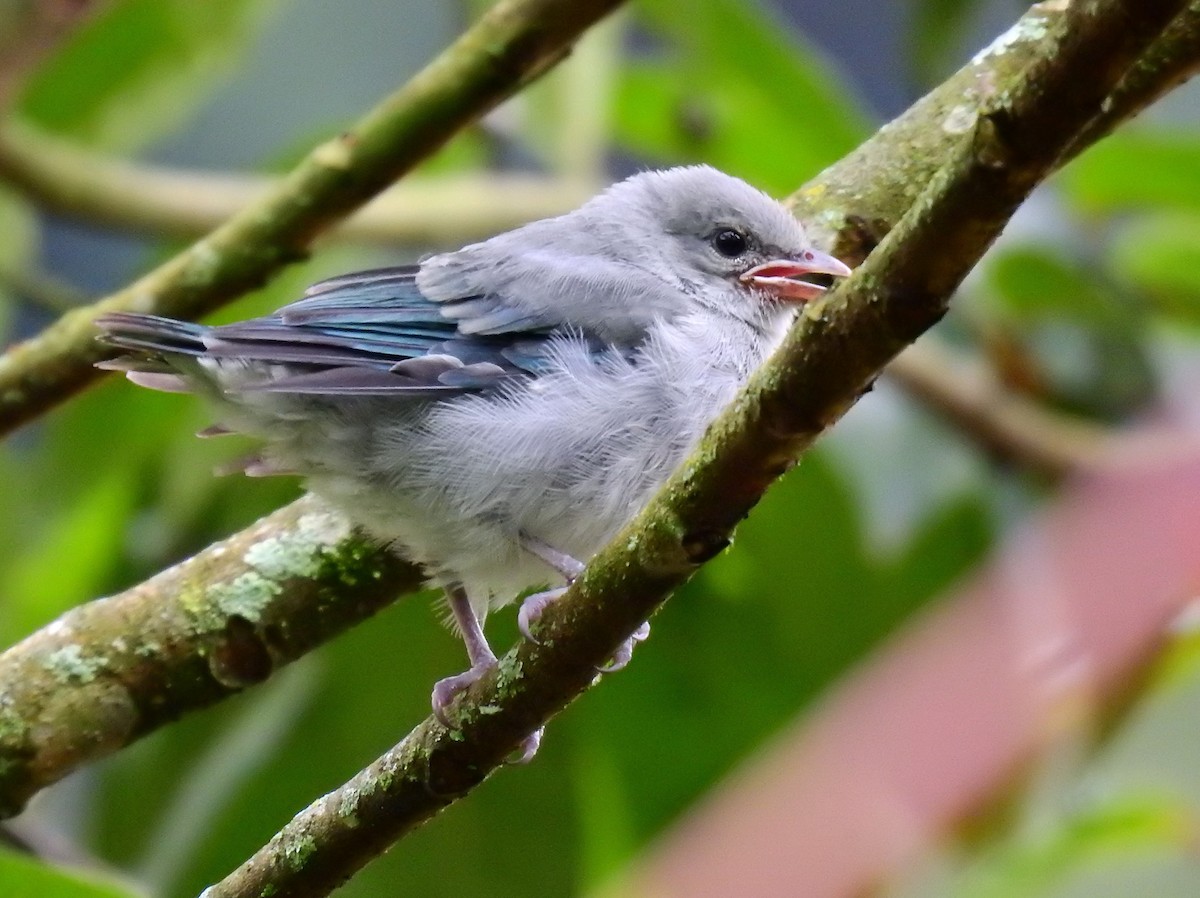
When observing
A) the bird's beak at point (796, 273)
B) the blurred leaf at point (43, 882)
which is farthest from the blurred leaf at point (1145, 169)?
the blurred leaf at point (43, 882)

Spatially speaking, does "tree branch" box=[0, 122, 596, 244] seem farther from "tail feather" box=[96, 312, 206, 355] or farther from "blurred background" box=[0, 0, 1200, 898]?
"tail feather" box=[96, 312, 206, 355]

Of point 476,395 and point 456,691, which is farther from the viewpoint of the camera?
point 476,395

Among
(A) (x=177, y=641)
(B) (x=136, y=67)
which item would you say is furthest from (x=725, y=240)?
(B) (x=136, y=67)

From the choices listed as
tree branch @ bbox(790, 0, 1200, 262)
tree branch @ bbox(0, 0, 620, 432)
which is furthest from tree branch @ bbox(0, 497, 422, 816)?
tree branch @ bbox(790, 0, 1200, 262)

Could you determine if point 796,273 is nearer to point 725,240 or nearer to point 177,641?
point 725,240

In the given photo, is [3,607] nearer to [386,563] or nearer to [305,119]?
[386,563]

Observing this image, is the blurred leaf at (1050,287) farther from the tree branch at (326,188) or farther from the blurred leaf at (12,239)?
the blurred leaf at (12,239)
